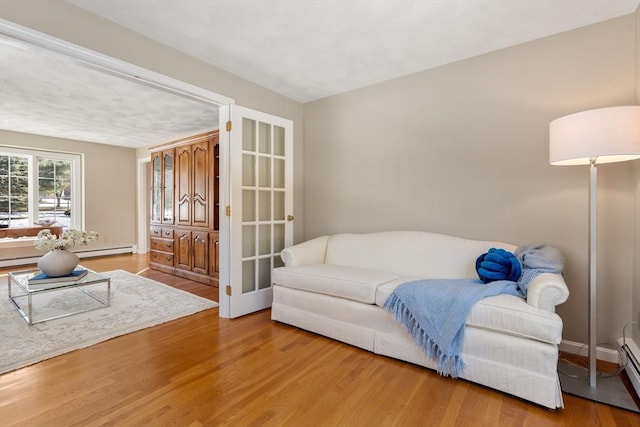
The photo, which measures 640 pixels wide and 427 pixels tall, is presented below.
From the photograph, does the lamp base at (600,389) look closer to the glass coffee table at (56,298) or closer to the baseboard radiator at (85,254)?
the glass coffee table at (56,298)

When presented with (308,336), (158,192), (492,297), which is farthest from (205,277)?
(492,297)

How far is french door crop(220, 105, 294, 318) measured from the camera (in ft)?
9.90

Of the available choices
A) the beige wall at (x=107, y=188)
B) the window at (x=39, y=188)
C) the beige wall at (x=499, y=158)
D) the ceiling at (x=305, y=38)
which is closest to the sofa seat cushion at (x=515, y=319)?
the beige wall at (x=499, y=158)

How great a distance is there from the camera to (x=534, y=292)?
69.8 inches

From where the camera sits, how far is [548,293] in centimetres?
173

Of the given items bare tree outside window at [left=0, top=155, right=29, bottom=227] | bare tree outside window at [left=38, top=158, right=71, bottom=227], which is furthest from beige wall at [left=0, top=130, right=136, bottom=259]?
bare tree outside window at [left=0, top=155, right=29, bottom=227]

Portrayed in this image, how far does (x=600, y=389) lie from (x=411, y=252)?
4.77 feet

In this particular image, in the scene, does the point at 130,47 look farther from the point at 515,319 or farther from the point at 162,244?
the point at 162,244

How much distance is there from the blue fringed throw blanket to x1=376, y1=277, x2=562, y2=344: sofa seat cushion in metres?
0.06

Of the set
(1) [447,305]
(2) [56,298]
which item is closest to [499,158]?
(1) [447,305]

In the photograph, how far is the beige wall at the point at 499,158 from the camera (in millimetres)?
2203

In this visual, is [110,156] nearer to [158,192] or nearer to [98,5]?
[158,192]

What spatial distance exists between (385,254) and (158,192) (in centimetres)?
429

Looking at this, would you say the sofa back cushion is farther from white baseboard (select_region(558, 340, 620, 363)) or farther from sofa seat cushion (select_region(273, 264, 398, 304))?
white baseboard (select_region(558, 340, 620, 363))
